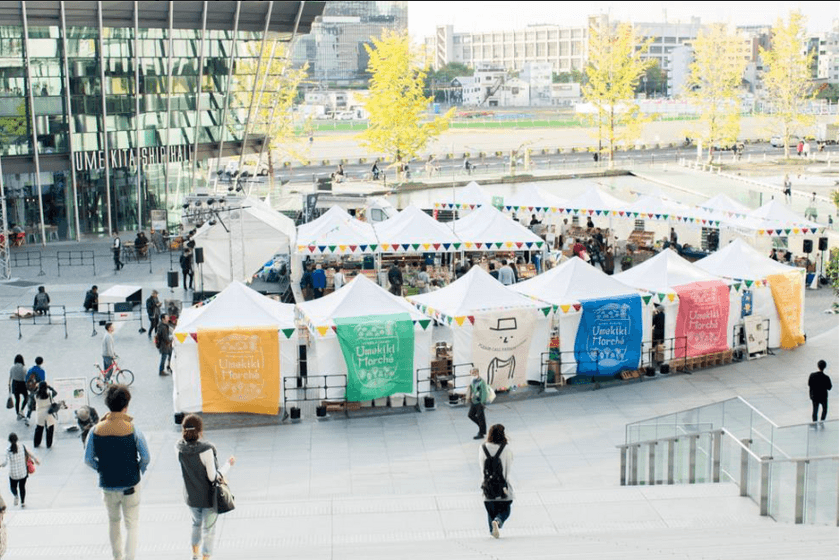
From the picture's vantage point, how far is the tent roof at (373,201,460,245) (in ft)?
97.9

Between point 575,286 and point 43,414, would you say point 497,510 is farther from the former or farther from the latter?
point 575,286

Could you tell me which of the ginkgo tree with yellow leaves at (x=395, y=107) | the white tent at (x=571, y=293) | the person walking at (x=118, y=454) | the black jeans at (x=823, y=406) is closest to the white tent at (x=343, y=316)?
the white tent at (x=571, y=293)

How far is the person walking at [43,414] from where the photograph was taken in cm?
1756

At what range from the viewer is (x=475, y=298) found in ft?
68.7

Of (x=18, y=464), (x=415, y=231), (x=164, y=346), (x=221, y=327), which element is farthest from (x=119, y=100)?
(x=18, y=464)

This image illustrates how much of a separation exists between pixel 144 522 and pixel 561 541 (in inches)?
177

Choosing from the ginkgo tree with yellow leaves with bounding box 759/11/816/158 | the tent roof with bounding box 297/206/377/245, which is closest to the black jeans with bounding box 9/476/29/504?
the tent roof with bounding box 297/206/377/245

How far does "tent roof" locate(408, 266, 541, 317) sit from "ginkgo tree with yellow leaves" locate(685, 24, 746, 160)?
4975cm

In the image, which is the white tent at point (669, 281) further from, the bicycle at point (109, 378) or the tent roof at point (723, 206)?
the tent roof at point (723, 206)

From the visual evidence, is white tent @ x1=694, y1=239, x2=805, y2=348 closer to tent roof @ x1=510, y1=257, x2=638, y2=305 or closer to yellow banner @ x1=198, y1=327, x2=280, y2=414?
tent roof @ x1=510, y1=257, x2=638, y2=305

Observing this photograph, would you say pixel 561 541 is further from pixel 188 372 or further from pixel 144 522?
pixel 188 372

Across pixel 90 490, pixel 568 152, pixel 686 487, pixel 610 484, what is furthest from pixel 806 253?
pixel 568 152

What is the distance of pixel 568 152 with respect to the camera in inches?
3393

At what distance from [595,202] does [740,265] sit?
1256 cm
